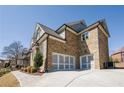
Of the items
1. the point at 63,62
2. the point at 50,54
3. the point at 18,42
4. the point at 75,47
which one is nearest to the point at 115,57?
the point at 75,47

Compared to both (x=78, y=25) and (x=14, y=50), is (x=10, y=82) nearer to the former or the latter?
(x=78, y=25)

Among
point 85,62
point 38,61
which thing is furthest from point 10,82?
point 85,62

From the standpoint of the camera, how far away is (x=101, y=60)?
1784cm

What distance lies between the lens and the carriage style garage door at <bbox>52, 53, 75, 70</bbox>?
16922 millimetres

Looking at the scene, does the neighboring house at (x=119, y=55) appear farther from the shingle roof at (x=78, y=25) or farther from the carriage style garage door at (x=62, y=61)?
the carriage style garage door at (x=62, y=61)

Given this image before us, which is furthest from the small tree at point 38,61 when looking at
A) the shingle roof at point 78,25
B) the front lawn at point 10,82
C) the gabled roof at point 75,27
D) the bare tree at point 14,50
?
the bare tree at point 14,50

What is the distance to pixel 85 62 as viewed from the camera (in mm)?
19156

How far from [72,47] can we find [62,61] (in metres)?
2.69

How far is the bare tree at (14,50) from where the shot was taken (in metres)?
36.1

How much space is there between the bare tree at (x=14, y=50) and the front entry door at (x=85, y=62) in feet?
66.9

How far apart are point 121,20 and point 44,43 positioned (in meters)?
8.87

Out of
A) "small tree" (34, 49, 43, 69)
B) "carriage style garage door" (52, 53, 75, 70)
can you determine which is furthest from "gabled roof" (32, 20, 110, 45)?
"small tree" (34, 49, 43, 69)

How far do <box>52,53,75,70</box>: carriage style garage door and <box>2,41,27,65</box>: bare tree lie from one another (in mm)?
20009
